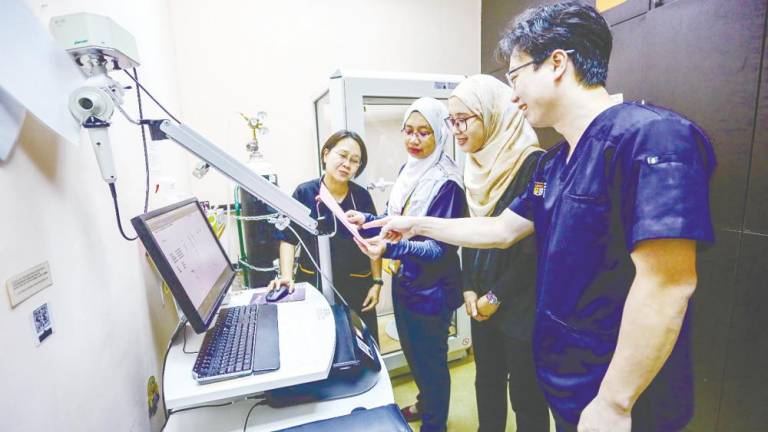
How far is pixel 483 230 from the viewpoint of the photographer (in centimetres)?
106

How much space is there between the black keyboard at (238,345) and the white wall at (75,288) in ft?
0.78

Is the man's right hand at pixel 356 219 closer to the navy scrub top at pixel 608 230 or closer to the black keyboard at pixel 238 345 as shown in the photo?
the black keyboard at pixel 238 345

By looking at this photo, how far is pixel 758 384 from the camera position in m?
1.24

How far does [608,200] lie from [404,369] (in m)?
1.84

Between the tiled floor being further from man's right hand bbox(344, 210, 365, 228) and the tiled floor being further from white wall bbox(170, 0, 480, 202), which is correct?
white wall bbox(170, 0, 480, 202)

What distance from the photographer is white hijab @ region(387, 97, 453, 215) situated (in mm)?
1342

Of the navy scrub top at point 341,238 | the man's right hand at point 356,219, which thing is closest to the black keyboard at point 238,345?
the man's right hand at point 356,219

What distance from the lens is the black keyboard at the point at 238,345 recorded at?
0.73 m

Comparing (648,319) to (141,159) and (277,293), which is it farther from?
(141,159)

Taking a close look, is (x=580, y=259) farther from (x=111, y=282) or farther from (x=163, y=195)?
(x=163, y=195)

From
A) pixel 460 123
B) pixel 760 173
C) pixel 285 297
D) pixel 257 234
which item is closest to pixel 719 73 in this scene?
pixel 760 173

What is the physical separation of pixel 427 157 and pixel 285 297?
0.77 m

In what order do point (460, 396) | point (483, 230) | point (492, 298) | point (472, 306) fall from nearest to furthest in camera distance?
point (483, 230) < point (492, 298) < point (472, 306) < point (460, 396)

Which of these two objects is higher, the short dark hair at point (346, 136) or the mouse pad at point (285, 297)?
the short dark hair at point (346, 136)
